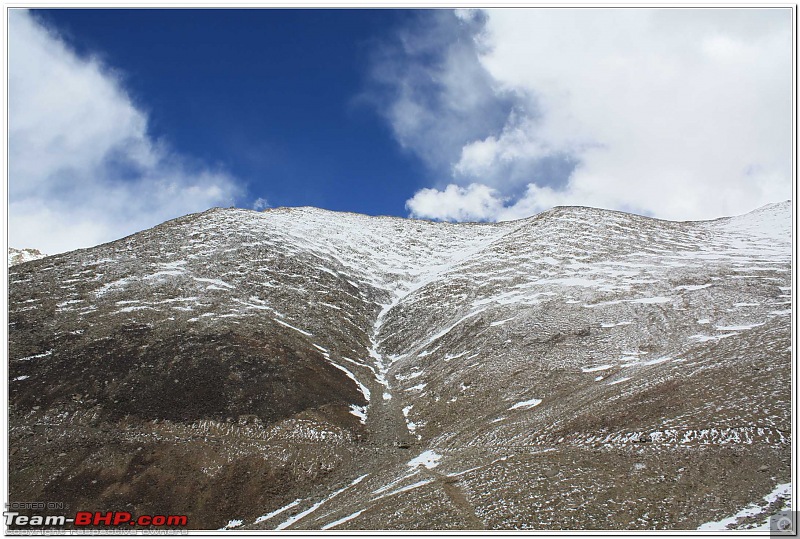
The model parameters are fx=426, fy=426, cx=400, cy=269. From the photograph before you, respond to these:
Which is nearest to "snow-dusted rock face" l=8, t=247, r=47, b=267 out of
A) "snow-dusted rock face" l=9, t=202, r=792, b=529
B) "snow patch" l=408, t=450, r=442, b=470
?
"snow-dusted rock face" l=9, t=202, r=792, b=529

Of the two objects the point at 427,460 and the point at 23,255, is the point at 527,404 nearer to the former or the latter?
the point at 427,460

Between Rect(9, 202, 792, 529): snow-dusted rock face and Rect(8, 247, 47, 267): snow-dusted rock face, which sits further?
Rect(8, 247, 47, 267): snow-dusted rock face

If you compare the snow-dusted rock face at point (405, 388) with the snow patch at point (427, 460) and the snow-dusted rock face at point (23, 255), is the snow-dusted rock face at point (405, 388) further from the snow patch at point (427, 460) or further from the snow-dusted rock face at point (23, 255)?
the snow-dusted rock face at point (23, 255)

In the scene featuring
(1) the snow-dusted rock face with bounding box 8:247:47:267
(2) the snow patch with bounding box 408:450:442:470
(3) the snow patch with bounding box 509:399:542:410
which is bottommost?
(2) the snow patch with bounding box 408:450:442:470

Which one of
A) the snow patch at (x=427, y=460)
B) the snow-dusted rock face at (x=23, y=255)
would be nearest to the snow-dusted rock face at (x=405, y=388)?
the snow patch at (x=427, y=460)

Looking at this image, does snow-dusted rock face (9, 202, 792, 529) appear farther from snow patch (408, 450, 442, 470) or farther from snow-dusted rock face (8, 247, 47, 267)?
snow-dusted rock face (8, 247, 47, 267)

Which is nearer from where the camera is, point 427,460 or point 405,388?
point 427,460

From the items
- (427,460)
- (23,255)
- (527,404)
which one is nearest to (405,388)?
(527,404)

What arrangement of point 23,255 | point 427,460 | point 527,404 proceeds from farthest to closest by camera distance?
point 23,255 < point 527,404 < point 427,460

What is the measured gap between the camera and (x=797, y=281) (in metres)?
19.7

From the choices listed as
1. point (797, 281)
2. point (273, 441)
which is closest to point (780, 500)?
point (797, 281)

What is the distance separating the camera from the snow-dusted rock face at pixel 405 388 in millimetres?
20500

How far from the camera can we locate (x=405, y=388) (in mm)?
45625

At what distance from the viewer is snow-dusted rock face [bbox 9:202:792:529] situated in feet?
67.3
